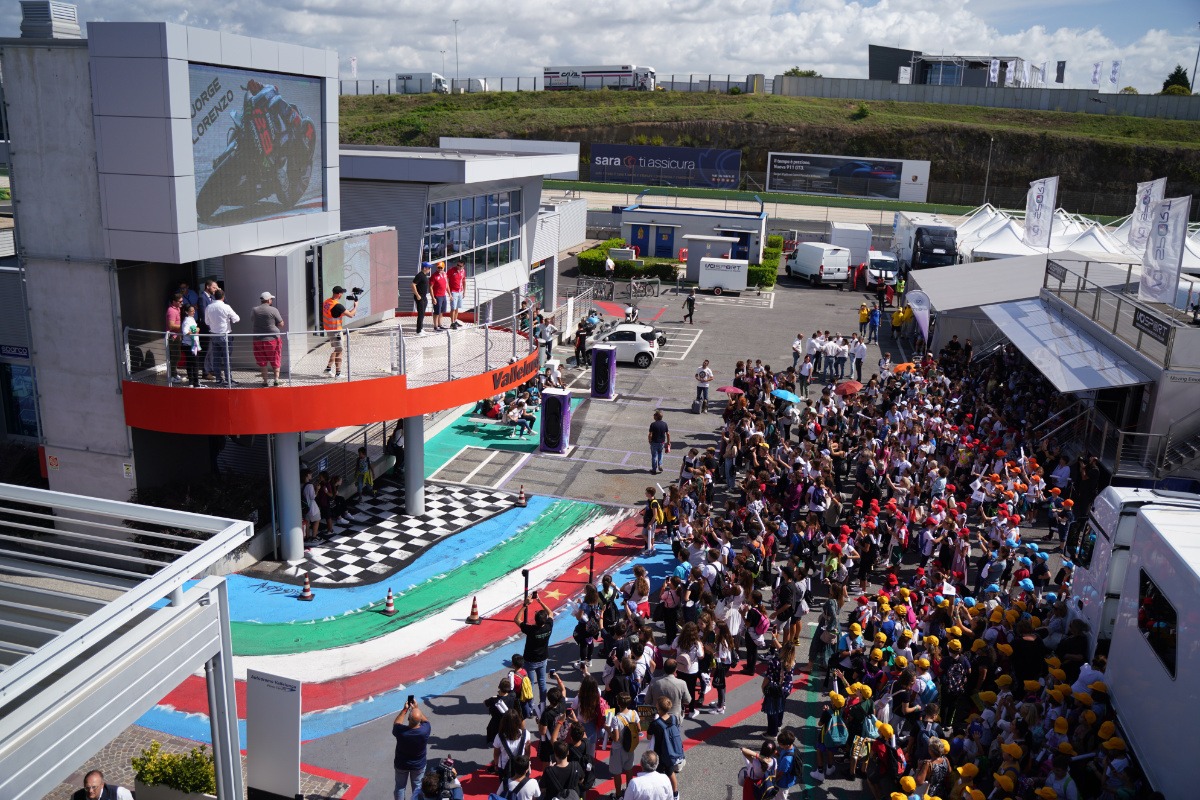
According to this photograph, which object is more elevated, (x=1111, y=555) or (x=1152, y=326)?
(x=1152, y=326)

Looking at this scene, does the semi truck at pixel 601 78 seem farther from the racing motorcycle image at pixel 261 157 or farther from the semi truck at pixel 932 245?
the racing motorcycle image at pixel 261 157

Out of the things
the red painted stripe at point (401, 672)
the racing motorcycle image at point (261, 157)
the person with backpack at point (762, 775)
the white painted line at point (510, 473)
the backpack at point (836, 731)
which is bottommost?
the red painted stripe at point (401, 672)

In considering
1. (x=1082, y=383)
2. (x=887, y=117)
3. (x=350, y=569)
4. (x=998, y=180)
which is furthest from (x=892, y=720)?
(x=887, y=117)

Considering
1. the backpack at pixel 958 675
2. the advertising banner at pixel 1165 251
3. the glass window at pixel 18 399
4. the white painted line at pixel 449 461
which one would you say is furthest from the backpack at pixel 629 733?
the advertising banner at pixel 1165 251

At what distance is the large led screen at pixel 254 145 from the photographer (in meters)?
15.5

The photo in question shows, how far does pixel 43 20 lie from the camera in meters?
15.6

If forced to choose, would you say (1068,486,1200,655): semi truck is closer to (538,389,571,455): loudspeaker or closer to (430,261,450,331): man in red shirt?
(538,389,571,455): loudspeaker

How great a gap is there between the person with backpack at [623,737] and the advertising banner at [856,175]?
65484 millimetres

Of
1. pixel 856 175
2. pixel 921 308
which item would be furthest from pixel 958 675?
pixel 856 175

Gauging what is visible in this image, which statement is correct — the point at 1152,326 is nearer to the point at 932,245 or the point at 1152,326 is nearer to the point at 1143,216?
the point at 1143,216

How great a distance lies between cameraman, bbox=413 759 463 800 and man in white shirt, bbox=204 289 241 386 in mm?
8273

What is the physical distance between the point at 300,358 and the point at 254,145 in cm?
375

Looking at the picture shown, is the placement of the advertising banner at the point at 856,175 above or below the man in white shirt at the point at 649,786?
above

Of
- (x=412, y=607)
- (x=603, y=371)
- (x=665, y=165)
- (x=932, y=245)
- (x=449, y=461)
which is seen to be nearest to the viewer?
(x=412, y=607)
